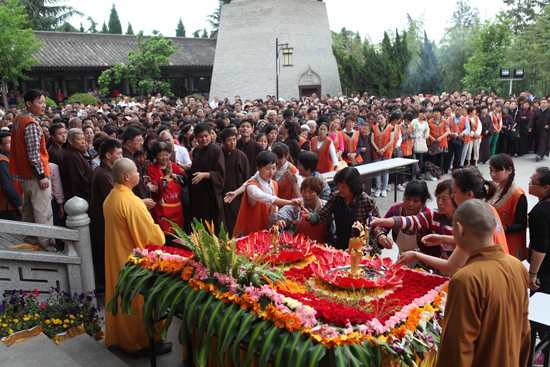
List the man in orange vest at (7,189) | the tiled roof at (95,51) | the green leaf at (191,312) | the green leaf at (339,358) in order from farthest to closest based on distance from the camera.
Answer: the tiled roof at (95,51)
the man in orange vest at (7,189)
the green leaf at (191,312)
the green leaf at (339,358)

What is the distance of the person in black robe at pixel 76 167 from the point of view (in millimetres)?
5730

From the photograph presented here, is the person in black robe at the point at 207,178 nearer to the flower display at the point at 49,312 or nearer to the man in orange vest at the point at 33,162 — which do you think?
the man in orange vest at the point at 33,162

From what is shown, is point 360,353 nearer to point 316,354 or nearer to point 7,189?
point 316,354

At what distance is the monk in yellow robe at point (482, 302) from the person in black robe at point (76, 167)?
4.84 meters

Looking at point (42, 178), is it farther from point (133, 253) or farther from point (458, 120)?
point (458, 120)

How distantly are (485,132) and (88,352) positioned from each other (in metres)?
11.3

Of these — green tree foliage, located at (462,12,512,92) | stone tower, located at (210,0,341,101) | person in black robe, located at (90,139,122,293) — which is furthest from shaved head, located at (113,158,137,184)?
green tree foliage, located at (462,12,512,92)

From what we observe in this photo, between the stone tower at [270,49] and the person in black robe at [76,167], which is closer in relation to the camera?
the person in black robe at [76,167]

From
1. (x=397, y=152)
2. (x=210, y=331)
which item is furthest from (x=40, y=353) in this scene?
(x=397, y=152)

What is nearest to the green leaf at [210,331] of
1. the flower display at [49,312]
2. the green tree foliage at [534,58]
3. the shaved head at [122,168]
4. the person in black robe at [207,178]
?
the shaved head at [122,168]

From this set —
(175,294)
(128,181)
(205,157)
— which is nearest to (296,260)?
(175,294)

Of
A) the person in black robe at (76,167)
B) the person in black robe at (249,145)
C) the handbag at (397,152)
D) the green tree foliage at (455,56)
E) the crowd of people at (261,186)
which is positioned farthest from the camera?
the green tree foliage at (455,56)

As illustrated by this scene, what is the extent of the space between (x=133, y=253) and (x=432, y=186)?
806 cm

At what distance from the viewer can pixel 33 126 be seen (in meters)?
5.20
